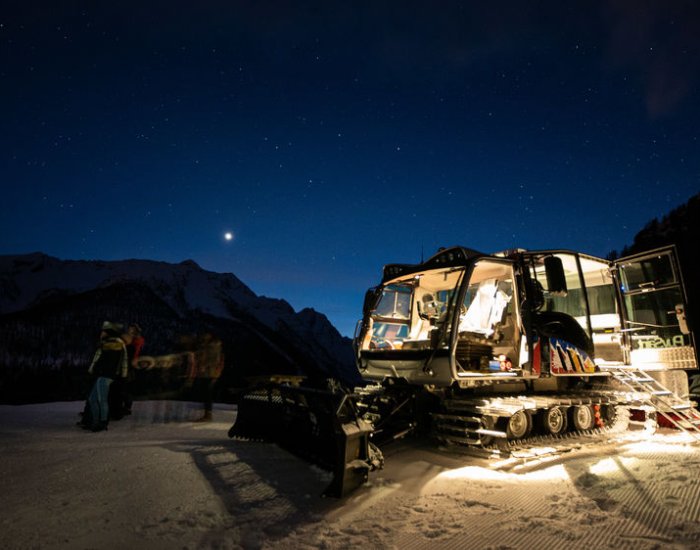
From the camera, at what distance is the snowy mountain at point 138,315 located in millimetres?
35344

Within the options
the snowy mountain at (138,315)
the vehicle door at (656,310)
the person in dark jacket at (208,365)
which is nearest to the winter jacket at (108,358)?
the person in dark jacket at (208,365)

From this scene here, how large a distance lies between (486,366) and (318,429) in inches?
111

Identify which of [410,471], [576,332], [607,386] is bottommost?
[410,471]

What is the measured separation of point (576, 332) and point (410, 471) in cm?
376

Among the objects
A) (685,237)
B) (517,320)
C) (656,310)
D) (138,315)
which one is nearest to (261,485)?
(517,320)

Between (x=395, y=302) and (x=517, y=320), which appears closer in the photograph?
(x=517, y=320)

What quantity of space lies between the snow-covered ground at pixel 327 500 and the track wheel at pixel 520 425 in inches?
24.6

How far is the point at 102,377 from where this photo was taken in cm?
688

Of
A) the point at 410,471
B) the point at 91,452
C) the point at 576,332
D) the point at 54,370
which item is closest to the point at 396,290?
the point at 576,332

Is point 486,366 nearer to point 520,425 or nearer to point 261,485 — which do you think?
point 520,425

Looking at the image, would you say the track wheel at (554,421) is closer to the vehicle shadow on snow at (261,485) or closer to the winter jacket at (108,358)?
the vehicle shadow on snow at (261,485)

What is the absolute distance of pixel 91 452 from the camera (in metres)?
4.88

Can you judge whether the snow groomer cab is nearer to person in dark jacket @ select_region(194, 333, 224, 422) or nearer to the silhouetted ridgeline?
person in dark jacket @ select_region(194, 333, 224, 422)

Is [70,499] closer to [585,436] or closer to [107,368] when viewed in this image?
[107,368]
